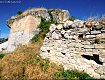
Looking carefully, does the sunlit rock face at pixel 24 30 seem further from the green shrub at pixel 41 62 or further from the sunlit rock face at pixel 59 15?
the green shrub at pixel 41 62

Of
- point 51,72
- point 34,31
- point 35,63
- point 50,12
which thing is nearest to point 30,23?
point 34,31

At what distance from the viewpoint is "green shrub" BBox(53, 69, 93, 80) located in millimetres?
6221

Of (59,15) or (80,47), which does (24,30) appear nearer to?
(59,15)

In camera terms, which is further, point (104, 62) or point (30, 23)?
point (30, 23)

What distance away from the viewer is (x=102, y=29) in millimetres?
6156

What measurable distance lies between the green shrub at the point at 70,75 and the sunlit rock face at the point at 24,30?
335 inches

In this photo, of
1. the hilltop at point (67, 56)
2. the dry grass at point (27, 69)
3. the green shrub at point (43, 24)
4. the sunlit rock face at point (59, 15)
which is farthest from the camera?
the sunlit rock face at point (59, 15)

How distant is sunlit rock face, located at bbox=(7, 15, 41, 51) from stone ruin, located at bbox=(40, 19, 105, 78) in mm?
6843

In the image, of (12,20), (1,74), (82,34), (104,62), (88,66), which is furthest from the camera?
(12,20)

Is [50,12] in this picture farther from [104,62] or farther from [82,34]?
[104,62]

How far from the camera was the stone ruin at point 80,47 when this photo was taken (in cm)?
609

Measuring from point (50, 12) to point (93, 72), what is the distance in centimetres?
1053

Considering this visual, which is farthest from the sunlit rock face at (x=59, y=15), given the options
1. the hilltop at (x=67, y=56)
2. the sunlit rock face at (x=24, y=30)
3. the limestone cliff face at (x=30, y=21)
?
the hilltop at (x=67, y=56)

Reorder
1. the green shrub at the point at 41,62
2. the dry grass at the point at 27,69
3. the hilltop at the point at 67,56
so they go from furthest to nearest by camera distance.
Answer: the green shrub at the point at 41,62
the dry grass at the point at 27,69
the hilltop at the point at 67,56
